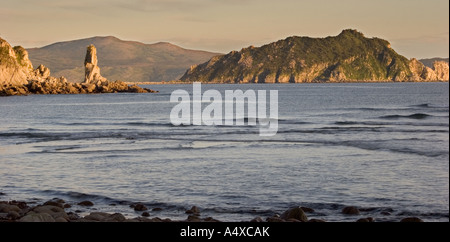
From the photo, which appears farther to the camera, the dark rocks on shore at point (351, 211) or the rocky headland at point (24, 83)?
the rocky headland at point (24, 83)

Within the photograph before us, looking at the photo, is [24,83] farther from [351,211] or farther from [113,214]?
[351,211]

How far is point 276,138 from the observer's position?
1331 inches

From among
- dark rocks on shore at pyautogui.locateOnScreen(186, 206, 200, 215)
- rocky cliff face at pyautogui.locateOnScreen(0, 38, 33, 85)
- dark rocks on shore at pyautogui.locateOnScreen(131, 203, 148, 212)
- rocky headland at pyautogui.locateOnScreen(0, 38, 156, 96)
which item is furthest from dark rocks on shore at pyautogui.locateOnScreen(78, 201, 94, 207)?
rocky cliff face at pyautogui.locateOnScreen(0, 38, 33, 85)

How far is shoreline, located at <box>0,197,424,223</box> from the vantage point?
12031 mm

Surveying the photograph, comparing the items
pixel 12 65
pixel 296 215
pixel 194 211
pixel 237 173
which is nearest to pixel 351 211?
pixel 296 215

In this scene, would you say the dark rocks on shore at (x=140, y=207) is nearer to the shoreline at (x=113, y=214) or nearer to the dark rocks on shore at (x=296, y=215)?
the shoreline at (x=113, y=214)

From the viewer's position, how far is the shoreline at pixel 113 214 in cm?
1203

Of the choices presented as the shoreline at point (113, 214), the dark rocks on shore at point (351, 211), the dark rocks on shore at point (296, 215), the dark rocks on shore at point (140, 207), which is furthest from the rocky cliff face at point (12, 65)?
the dark rocks on shore at point (296, 215)

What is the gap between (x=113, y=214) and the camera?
12492 mm

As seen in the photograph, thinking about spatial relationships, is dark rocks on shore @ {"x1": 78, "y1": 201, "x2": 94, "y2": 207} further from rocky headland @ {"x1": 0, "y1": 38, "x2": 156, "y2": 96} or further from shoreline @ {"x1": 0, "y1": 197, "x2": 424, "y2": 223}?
rocky headland @ {"x1": 0, "y1": 38, "x2": 156, "y2": 96}
